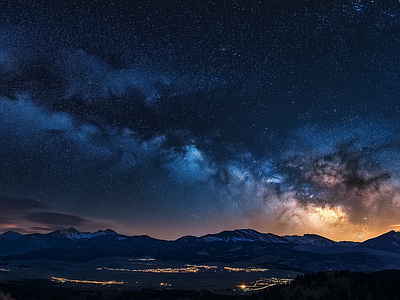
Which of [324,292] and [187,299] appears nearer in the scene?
[324,292]

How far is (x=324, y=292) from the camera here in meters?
52.6

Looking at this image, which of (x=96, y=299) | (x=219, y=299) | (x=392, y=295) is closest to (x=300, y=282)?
(x=392, y=295)

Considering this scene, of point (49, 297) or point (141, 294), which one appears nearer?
point (49, 297)

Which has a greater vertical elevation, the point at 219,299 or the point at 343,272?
the point at 343,272

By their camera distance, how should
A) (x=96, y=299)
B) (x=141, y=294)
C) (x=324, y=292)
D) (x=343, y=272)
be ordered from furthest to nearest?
(x=141, y=294)
(x=96, y=299)
(x=343, y=272)
(x=324, y=292)

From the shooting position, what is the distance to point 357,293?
5016cm

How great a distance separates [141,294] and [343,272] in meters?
76.3

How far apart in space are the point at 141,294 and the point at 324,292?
7799 cm

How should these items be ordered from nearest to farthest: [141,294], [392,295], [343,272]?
[392,295]
[343,272]
[141,294]

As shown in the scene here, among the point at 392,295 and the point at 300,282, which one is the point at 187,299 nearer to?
the point at 300,282

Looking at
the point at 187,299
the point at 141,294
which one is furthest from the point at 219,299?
the point at 141,294

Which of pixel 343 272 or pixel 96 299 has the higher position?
pixel 343 272

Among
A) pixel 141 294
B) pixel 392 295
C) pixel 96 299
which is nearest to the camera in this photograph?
pixel 392 295

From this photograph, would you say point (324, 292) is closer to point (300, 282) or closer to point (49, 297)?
point (300, 282)
